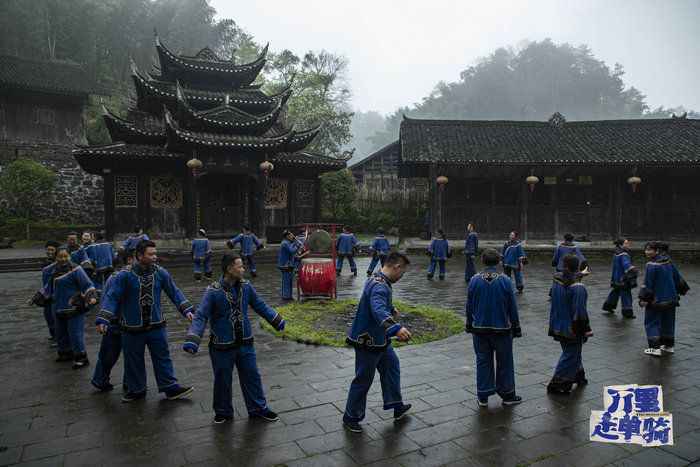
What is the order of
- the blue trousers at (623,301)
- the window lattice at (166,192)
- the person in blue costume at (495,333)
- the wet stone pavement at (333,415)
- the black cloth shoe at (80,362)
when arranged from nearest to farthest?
the wet stone pavement at (333,415) → the person in blue costume at (495,333) → the black cloth shoe at (80,362) → the blue trousers at (623,301) → the window lattice at (166,192)

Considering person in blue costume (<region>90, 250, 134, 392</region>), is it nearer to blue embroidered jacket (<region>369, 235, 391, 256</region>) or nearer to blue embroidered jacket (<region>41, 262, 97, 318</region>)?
blue embroidered jacket (<region>41, 262, 97, 318</region>)

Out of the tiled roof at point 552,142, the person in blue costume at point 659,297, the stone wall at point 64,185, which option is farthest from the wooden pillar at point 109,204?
the person in blue costume at point 659,297

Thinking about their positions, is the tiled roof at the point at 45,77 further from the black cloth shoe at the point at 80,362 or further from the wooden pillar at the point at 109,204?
the black cloth shoe at the point at 80,362

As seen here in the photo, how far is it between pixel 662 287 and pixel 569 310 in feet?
7.29

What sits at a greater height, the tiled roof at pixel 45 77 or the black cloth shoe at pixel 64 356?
the tiled roof at pixel 45 77

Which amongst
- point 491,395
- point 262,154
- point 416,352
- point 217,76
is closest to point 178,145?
point 262,154

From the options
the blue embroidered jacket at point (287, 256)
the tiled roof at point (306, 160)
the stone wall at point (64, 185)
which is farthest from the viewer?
the stone wall at point (64, 185)

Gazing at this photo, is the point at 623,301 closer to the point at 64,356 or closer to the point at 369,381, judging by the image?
the point at 369,381

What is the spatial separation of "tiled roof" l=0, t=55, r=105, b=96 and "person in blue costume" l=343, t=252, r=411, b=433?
28.0m

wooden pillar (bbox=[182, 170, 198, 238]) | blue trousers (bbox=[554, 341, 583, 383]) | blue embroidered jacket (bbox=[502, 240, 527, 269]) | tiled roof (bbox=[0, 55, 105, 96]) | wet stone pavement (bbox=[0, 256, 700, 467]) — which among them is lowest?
wet stone pavement (bbox=[0, 256, 700, 467])

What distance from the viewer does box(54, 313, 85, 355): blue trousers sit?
5.93 metres

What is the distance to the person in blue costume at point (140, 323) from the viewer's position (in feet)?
15.7

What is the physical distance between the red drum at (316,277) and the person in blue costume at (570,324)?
17.8ft

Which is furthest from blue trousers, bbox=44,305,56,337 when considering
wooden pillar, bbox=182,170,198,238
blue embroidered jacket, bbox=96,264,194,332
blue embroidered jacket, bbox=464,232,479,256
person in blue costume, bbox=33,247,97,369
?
wooden pillar, bbox=182,170,198,238
